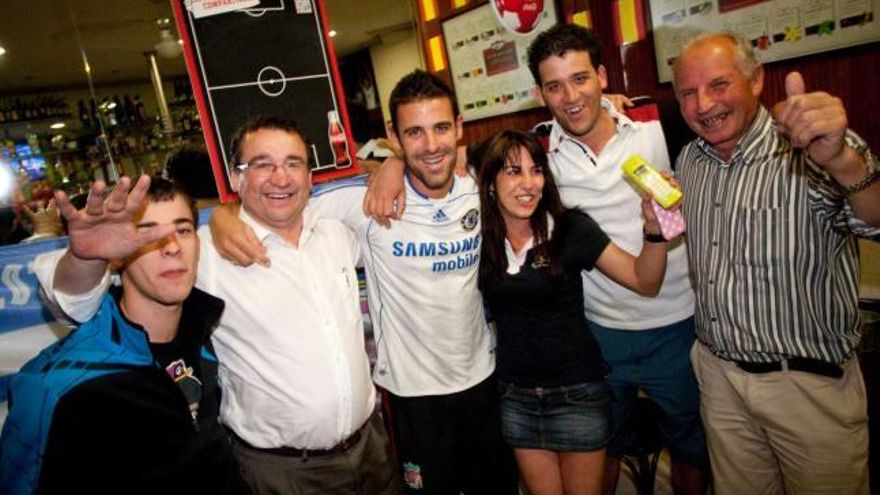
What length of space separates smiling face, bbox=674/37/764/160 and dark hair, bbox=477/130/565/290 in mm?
528

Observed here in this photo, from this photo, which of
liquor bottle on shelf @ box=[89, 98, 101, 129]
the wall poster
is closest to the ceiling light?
liquor bottle on shelf @ box=[89, 98, 101, 129]

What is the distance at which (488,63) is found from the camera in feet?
11.4

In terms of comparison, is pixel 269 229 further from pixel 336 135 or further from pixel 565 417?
pixel 565 417

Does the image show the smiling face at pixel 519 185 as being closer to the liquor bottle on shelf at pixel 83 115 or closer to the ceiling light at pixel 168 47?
the ceiling light at pixel 168 47

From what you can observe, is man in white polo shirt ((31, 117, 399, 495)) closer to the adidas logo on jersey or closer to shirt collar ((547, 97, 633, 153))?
the adidas logo on jersey

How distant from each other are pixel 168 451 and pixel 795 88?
1.83m

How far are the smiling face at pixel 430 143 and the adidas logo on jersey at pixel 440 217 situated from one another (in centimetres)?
7

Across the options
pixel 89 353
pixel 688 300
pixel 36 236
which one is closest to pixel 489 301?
pixel 688 300

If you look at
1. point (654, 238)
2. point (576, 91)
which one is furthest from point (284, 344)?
point (576, 91)

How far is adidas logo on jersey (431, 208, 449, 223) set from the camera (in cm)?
189

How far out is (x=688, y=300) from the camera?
2.02 meters

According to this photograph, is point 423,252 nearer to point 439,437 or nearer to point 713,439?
point 439,437

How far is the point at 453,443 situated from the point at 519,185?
1.00m

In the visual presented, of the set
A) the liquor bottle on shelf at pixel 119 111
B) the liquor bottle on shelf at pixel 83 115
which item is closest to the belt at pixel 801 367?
the liquor bottle on shelf at pixel 119 111
